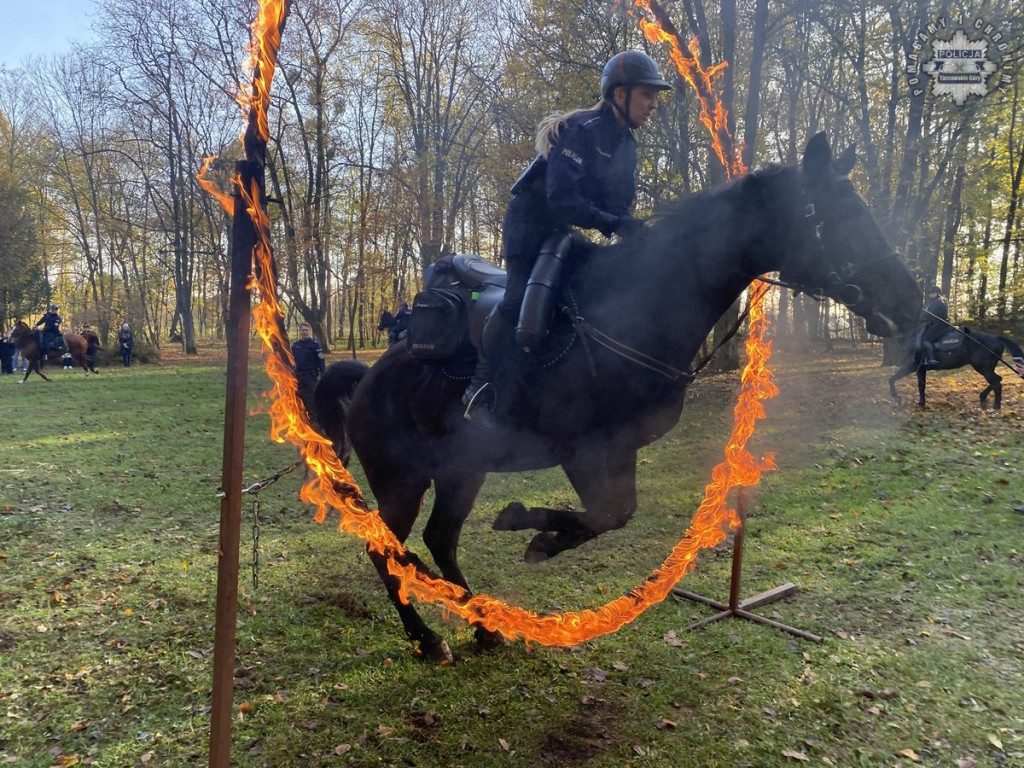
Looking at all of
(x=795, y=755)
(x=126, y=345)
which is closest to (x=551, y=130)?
(x=795, y=755)

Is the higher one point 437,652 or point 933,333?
point 933,333

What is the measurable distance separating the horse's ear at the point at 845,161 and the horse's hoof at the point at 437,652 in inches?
153

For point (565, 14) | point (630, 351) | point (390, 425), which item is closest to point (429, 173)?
point (565, 14)

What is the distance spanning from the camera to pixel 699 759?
3.55 m

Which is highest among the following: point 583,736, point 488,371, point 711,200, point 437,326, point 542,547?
point 711,200

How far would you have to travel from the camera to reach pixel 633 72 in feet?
10.3

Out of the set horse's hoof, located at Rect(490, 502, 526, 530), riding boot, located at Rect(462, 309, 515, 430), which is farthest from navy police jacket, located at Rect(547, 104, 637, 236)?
horse's hoof, located at Rect(490, 502, 526, 530)

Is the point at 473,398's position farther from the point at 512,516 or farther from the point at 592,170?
the point at 592,170

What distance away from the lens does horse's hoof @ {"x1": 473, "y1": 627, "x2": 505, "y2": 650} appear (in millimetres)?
4707

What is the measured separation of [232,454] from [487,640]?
292 centimetres

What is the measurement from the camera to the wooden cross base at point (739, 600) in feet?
16.6

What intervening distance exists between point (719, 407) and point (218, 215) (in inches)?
1110

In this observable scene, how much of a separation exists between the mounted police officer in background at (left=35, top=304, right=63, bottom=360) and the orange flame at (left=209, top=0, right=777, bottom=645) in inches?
940

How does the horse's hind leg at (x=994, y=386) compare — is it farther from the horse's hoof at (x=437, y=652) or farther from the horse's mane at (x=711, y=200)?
the horse's hoof at (x=437, y=652)
